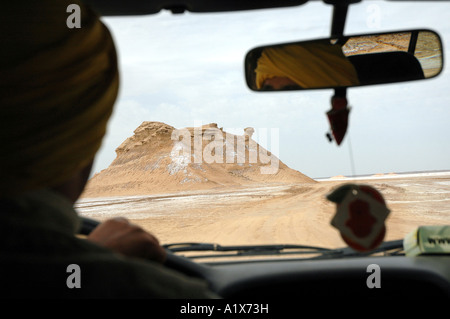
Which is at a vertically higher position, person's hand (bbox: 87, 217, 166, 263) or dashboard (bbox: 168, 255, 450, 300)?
person's hand (bbox: 87, 217, 166, 263)

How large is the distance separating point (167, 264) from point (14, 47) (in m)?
1.80

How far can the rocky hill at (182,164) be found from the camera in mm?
69500

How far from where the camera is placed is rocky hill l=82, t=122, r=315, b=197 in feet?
228

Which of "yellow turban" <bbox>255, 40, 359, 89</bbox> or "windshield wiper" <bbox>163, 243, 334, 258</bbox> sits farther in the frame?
"windshield wiper" <bbox>163, 243, 334, 258</bbox>

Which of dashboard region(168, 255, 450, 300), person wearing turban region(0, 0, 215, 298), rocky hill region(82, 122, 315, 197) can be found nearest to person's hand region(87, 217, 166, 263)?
person wearing turban region(0, 0, 215, 298)

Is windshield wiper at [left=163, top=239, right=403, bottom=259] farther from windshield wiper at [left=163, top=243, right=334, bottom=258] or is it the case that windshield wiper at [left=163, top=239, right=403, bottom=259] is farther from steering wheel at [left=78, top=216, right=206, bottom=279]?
steering wheel at [left=78, top=216, right=206, bottom=279]

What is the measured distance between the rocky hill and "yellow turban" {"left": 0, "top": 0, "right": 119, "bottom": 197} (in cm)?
→ 6337

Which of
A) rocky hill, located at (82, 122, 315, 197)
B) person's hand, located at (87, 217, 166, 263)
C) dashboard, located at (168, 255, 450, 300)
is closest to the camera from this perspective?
person's hand, located at (87, 217, 166, 263)

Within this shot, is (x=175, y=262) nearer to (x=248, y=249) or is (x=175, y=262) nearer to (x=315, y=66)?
(x=248, y=249)

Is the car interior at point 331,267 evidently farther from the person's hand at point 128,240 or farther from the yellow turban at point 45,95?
the yellow turban at point 45,95

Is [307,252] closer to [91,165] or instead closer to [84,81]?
Result: [91,165]

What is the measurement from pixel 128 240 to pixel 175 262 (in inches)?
49.0
